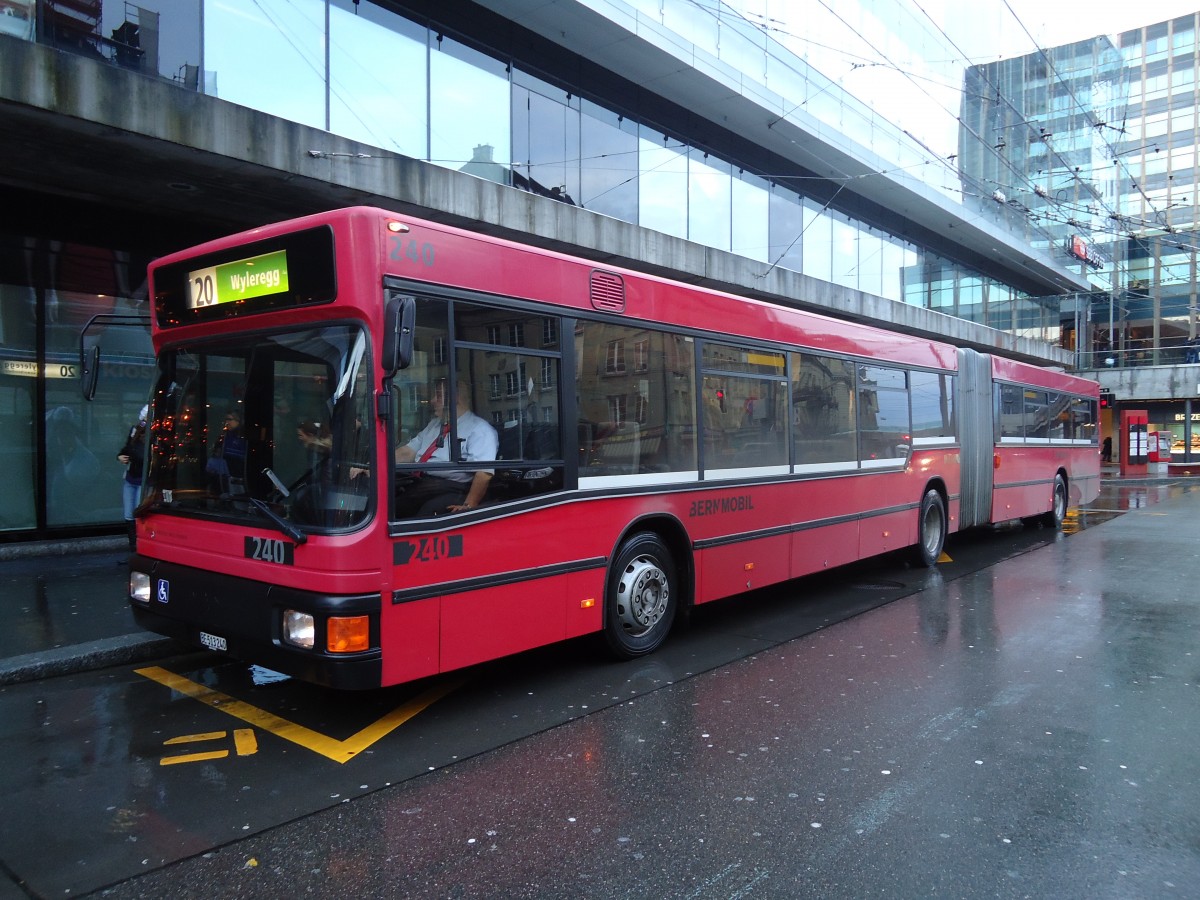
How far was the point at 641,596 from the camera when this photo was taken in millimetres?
6281

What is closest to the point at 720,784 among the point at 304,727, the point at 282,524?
the point at 304,727

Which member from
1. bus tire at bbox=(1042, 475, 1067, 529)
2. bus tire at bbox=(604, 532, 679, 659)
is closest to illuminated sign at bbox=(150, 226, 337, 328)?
bus tire at bbox=(604, 532, 679, 659)

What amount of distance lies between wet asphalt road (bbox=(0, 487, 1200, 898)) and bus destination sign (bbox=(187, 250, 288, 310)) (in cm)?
263

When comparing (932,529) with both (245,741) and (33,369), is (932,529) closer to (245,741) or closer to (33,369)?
(245,741)

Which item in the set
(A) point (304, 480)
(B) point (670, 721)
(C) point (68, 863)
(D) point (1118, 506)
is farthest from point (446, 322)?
(D) point (1118, 506)

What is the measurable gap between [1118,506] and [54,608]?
2296cm

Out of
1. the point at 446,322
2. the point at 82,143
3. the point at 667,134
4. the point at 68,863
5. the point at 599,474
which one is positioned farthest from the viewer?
the point at 667,134

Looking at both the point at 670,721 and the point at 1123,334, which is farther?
the point at 1123,334

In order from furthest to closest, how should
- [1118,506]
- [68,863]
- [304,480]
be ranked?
[1118,506] → [304,480] → [68,863]

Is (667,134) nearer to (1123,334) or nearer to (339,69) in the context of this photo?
(339,69)

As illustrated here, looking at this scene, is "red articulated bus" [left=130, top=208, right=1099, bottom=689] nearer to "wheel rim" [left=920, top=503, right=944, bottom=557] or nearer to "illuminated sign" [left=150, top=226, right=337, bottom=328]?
"illuminated sign" [left=150, top=226, right=337, bottom=328]

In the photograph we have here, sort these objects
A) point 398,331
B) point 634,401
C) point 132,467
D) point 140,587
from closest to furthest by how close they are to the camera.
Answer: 1. point 398,331
2. point 140,587
3. point 634,401
4. point 132,467

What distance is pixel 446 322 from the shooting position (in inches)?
190

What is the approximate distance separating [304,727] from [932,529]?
29.1 ft
